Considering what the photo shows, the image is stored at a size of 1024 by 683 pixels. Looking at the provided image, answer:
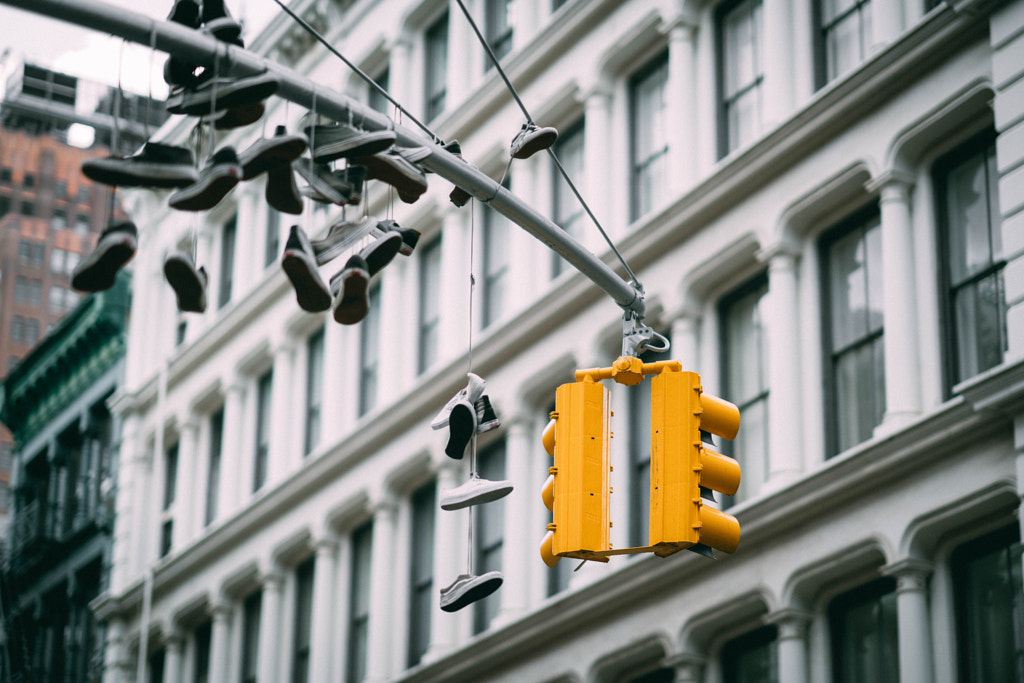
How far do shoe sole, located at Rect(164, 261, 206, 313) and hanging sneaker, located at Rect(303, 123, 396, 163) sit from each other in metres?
1.18

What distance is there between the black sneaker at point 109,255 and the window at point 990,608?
1032 centimetres

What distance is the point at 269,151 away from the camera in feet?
31.6

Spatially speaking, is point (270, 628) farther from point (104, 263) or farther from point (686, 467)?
point (104, 263)

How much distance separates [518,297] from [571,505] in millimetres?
15246

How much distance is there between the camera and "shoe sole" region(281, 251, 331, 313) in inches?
392

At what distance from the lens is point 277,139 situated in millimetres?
9570

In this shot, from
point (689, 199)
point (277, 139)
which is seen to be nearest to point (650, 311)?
point (689, 199)

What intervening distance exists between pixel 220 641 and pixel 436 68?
432 inches

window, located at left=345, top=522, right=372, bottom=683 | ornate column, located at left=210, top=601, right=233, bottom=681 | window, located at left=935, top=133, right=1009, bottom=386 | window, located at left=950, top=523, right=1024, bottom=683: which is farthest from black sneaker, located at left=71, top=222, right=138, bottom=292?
ornate column, located at left=210, top=601, right=233, bottom=681

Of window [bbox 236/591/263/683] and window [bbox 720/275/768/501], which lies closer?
window [bbox 720/275/768/501]

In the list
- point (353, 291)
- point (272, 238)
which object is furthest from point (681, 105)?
point (353, 291)

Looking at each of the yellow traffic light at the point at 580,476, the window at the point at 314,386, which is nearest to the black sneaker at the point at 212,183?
the yellow traffic light at the point at 580,476

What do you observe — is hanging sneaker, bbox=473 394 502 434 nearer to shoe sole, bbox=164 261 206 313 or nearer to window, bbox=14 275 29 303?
shoe sole, bbox=164 261 206 313

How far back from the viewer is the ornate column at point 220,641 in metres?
31.8
